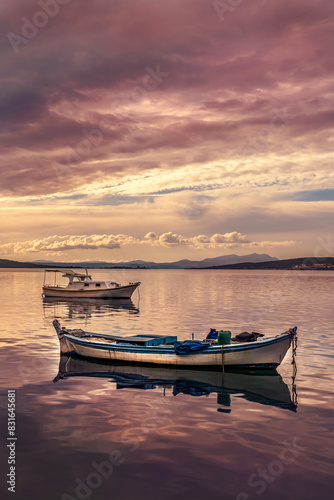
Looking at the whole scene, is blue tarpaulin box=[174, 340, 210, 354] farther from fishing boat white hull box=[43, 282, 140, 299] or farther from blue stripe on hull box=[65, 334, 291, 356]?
fishing boat white hull box=[43, 282, 140, 299]

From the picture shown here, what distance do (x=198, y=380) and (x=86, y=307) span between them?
40997 millimetres

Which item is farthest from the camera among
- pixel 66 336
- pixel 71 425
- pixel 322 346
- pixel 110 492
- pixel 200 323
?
pixel 200 323

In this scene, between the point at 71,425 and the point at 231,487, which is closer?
the point at 231,487

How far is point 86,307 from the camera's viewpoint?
200 ft

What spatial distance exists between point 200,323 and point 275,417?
27.4 m

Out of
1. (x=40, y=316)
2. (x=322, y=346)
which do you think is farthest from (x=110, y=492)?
(x=40, y=316)

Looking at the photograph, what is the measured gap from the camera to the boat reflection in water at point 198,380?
1912 centimetres

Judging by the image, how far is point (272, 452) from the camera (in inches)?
513

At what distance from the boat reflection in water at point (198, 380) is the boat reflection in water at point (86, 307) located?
25494 millimetres

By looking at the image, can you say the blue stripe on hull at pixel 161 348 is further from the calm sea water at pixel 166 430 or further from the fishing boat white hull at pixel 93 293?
the fishing boat white hull at pixel 93 293

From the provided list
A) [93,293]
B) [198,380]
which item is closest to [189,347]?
[198,380]

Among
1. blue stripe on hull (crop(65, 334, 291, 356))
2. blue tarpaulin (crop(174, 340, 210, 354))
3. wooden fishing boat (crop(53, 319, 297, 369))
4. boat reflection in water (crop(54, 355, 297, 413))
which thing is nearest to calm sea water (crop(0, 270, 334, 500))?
boat reflection in water (crop(54, 355, 297, 413))

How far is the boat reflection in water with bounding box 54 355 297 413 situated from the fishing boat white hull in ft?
148

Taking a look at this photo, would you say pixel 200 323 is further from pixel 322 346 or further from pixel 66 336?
pixel 66 336
